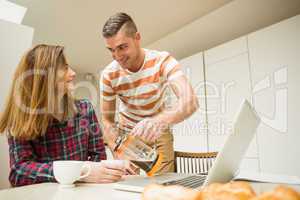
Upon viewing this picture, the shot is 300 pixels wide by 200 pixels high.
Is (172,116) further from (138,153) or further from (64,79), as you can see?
(64,79)

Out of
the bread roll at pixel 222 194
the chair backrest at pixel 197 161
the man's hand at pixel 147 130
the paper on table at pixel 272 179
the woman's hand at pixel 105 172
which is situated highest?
the man's hand at pixel 147 130

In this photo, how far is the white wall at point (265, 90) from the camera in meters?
1.81

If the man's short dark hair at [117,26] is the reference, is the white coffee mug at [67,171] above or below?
below

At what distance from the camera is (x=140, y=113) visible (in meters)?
1.42

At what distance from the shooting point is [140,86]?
1.40 metres

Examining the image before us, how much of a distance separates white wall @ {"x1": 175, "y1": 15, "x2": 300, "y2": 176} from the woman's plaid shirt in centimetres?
94

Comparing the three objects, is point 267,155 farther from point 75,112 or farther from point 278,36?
point 75,112

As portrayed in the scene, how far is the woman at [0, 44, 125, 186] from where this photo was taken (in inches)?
30.2

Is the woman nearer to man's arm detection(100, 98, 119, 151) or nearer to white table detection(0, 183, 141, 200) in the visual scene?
white table detection(0, 183, 141, 200)

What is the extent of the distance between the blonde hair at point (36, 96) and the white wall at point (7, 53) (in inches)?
17.5

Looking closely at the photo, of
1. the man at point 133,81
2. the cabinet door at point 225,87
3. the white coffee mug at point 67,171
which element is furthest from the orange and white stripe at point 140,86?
the cabinet door at point 225,87

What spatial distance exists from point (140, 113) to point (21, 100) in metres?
0.68

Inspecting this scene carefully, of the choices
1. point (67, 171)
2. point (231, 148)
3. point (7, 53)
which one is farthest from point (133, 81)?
point (231, 148)

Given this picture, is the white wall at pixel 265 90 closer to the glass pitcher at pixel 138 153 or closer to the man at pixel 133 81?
the man at pixel 133 81
